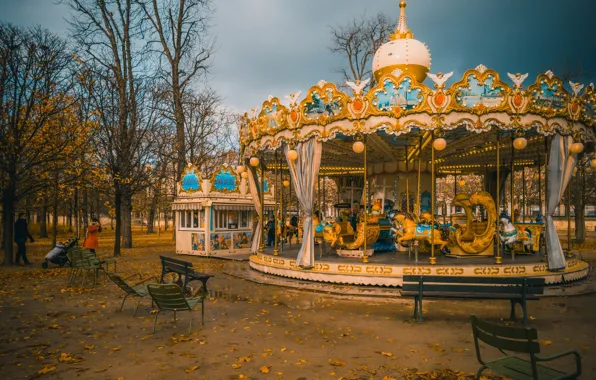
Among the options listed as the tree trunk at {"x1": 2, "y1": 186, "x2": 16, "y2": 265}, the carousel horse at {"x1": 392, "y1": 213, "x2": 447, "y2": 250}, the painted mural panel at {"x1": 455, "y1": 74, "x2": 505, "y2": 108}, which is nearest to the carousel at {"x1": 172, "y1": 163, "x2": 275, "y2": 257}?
the tree trunk at {"x1": 2, "y1": 186, "x2": 16, "y2": 265}

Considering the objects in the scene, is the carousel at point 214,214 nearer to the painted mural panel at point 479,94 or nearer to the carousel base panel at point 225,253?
the carousel base panel at point 225,253

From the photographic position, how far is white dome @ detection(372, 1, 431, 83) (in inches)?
476

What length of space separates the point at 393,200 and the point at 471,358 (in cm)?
1052

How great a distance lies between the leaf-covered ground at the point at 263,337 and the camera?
5105mm

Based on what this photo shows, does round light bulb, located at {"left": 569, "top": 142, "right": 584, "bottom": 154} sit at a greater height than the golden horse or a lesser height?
greater

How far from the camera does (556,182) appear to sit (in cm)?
1052

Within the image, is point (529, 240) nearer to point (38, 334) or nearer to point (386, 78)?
point (386, 78)

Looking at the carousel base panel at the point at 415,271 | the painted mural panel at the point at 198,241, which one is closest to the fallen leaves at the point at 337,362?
the carousel base panel at the point at 415,271

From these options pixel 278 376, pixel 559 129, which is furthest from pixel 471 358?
pixel 559 129

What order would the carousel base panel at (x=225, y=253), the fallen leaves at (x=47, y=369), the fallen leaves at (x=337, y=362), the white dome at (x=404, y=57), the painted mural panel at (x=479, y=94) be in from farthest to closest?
1. the carousel base panel at (x=225, y=253)
2. the white dome at (x=404, y=57)
3. the painted mural panel at (x=479, y=94)
4. the fallen leaves at (x=337, y=362)
5. the fallen leaves at (x=47, y=369)

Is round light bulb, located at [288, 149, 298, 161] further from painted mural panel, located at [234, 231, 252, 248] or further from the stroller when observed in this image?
painted mural panel, located at [234, 231, 252, 248]

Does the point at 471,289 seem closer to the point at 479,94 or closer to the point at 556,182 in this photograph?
the point at 479,94

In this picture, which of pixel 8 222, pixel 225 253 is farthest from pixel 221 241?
pixel 8 222

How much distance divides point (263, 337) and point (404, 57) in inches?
354
